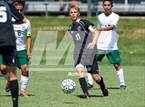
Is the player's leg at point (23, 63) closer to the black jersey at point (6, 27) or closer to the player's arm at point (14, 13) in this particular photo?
the player's arm at point (14, 13)

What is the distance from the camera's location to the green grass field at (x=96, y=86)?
1241 centimetres

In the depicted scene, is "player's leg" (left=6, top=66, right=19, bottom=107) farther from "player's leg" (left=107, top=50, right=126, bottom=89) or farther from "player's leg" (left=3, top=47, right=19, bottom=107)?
"player's leg" (left=107, top=50, right=126, bottom=89)

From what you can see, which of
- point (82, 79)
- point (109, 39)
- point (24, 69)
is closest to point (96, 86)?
point (109, 39)

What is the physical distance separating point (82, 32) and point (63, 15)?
21.9 m

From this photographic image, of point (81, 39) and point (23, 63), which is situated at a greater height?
point (81, 39)

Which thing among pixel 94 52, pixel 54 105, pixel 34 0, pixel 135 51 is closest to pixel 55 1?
pixel 34 0

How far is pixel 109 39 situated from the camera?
15844 mm

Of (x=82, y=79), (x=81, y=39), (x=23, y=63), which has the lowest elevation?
(x=82, y=79)

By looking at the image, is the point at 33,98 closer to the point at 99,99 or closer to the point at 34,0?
the point at 99,99

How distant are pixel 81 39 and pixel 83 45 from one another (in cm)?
13

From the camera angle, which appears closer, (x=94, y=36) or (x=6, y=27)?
(x=6, y=27)

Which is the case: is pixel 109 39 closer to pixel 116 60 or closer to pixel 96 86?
pixel 116 60

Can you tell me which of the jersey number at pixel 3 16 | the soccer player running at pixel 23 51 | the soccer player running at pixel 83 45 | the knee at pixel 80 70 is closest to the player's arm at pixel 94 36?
the soccer player running at pixel 83 45

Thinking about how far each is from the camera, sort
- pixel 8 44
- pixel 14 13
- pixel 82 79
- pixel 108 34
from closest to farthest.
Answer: pixel 8 44, pixel 14 13, pixel 82 79, pixel 108 34
